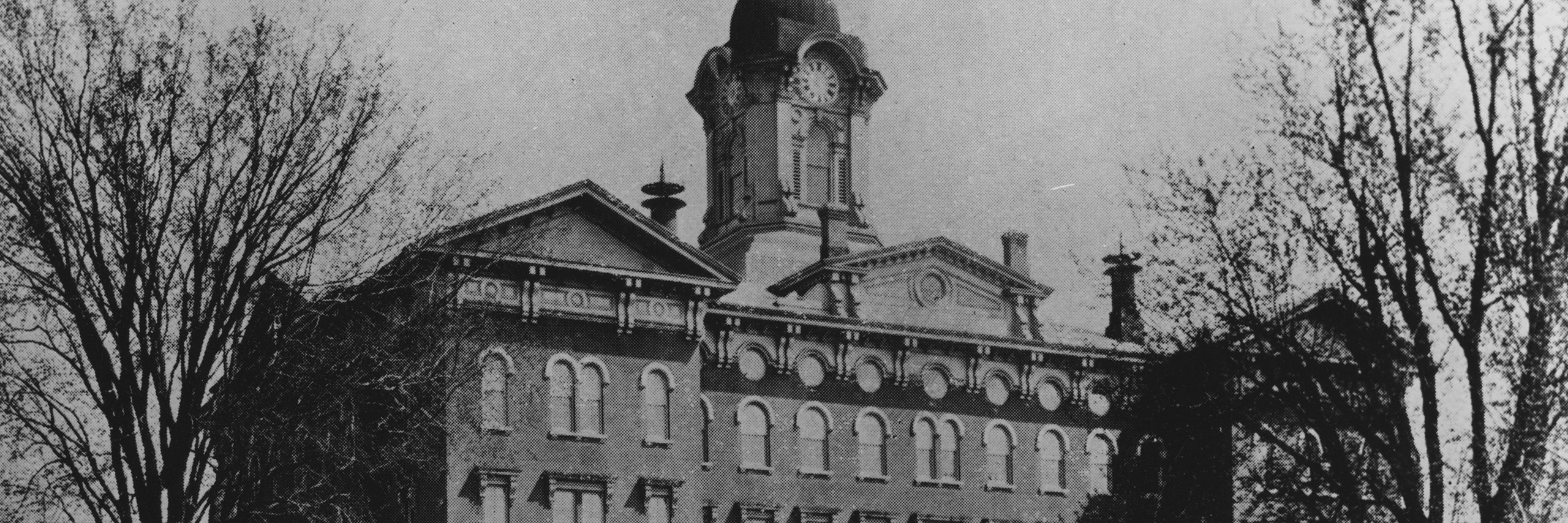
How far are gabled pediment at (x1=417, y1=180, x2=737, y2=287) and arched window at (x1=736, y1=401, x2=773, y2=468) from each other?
4.43 m

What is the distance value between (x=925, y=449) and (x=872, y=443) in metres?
1.25

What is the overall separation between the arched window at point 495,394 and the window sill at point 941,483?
10452 millimetres

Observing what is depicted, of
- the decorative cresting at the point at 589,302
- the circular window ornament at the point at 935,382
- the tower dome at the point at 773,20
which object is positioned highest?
the tower dome at the point at 773,20

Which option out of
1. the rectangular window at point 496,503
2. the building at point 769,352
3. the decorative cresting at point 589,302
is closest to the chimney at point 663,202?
the building at point 769,352

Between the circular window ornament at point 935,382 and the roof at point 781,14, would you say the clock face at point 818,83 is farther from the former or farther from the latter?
the circular window ornament at point 935,382

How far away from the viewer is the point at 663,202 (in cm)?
5378

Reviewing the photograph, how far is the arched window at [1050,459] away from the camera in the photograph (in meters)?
55.8

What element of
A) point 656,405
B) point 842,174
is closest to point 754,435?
point 656,405

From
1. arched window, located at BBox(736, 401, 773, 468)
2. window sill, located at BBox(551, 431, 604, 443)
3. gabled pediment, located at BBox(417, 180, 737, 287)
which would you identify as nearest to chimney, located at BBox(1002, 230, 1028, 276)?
arched window, located at BBox(736, 401, 773, 468)

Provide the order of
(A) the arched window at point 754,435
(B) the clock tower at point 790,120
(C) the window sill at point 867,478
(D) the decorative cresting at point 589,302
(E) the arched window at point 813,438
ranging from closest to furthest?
(D) the decorative cresting at point 589,302
(A) the arched window at point 754,435
(E) the arched window at point 813,438
(C) the window sill at point 867,478
(B) the clock tower at point 790,120

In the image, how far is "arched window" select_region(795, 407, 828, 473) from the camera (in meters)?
53.4

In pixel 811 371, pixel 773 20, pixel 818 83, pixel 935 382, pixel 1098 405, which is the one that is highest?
pixel 773 20

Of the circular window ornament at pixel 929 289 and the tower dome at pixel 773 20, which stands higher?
the tower dome at pixel 773 20

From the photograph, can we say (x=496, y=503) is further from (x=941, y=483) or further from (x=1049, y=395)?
(x=1049, y=395)
